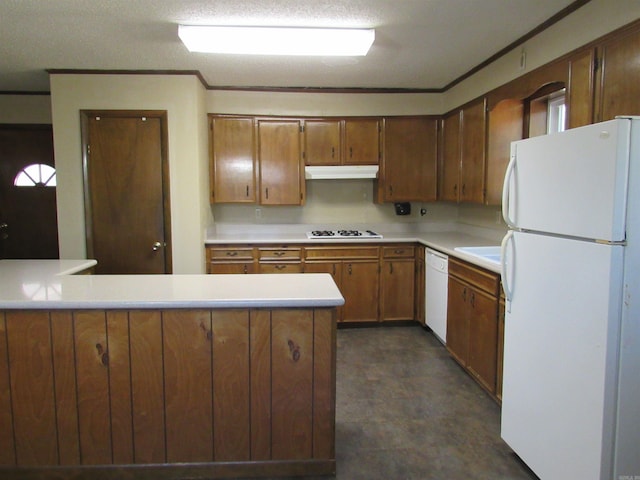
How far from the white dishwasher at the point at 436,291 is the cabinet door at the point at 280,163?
57.7 inches

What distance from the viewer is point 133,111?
3580 millimetres

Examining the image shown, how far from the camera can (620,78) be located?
1.99 meters

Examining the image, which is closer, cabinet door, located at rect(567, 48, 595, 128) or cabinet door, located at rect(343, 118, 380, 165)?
cabinet door, located at rect(567, 48, 595, 128)

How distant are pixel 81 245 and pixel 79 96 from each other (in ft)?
4.26

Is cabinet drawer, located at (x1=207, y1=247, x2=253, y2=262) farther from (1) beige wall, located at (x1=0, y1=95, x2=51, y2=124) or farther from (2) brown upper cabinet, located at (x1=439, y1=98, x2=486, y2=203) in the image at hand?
(1) beige wall, located at (x1=0, y1=95, x2=51, y2=124)

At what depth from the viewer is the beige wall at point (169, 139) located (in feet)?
11.7

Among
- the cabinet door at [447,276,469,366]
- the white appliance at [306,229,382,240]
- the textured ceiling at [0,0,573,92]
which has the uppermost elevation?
the textured ceiling at [0,0,573,92]

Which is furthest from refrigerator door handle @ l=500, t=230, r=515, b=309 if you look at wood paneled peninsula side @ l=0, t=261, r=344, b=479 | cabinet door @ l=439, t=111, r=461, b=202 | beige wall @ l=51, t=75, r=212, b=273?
beige wall @ l=51, t=75, r=212, b=273

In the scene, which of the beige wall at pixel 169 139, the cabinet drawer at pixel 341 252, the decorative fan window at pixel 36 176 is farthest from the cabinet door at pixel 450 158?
the decorative fan window at pixel 36 176

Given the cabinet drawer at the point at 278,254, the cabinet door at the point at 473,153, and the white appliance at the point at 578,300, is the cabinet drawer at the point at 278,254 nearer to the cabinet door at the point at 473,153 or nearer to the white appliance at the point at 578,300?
the cabinet door at the point at 473,153

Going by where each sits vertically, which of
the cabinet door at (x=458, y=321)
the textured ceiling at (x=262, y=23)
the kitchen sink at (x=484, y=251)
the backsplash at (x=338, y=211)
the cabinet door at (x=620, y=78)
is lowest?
the cabinet door at (x=458, y=321)

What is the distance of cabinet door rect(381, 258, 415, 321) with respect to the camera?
163 inches

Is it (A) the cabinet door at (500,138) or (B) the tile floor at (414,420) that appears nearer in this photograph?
(B) the tile floor at (414,420)

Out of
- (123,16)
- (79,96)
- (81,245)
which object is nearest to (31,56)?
(79,96)
